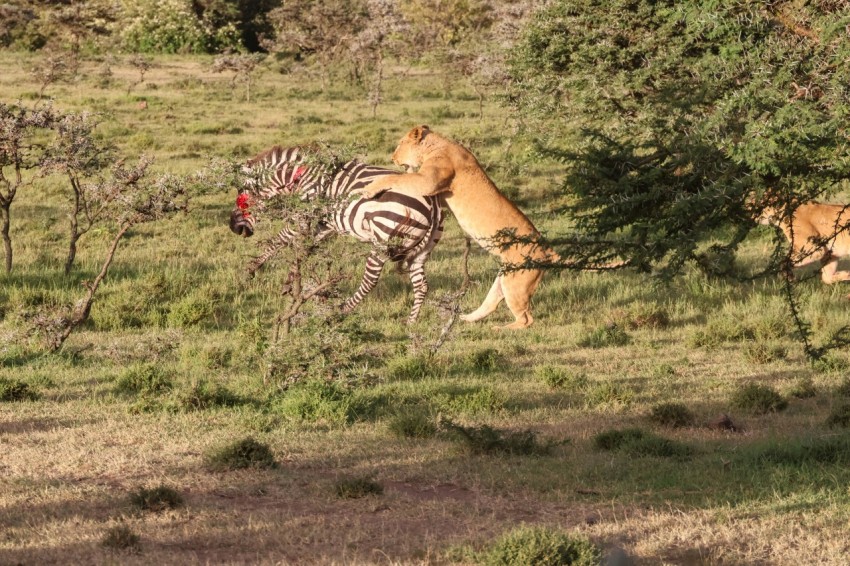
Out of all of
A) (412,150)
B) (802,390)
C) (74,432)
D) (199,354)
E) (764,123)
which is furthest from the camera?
(412,150)

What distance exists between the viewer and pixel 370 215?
13.5 meters

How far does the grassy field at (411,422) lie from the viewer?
6641 mm

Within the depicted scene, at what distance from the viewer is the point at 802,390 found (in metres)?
10.1

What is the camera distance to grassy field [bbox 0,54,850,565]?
6.64 metres

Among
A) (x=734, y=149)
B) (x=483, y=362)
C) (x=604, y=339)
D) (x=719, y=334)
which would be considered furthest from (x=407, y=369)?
(x=734, y=149)

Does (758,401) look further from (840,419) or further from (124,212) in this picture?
(124,212)

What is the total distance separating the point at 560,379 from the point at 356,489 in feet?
11.3

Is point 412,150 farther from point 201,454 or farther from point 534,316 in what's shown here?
point 201,454

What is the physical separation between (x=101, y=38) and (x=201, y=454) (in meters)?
40.7

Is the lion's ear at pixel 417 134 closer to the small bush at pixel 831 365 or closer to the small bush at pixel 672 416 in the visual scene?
the small bush at pixel 831 365

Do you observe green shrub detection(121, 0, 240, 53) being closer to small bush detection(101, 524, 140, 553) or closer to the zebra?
the zebra

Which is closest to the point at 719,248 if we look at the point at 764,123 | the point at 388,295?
the point at 764,123

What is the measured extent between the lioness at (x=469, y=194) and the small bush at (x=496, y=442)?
4538mm

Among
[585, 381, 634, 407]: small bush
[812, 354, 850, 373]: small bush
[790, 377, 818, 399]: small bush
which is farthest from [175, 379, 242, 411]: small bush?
[812, 354, 850, 373]: small bush
